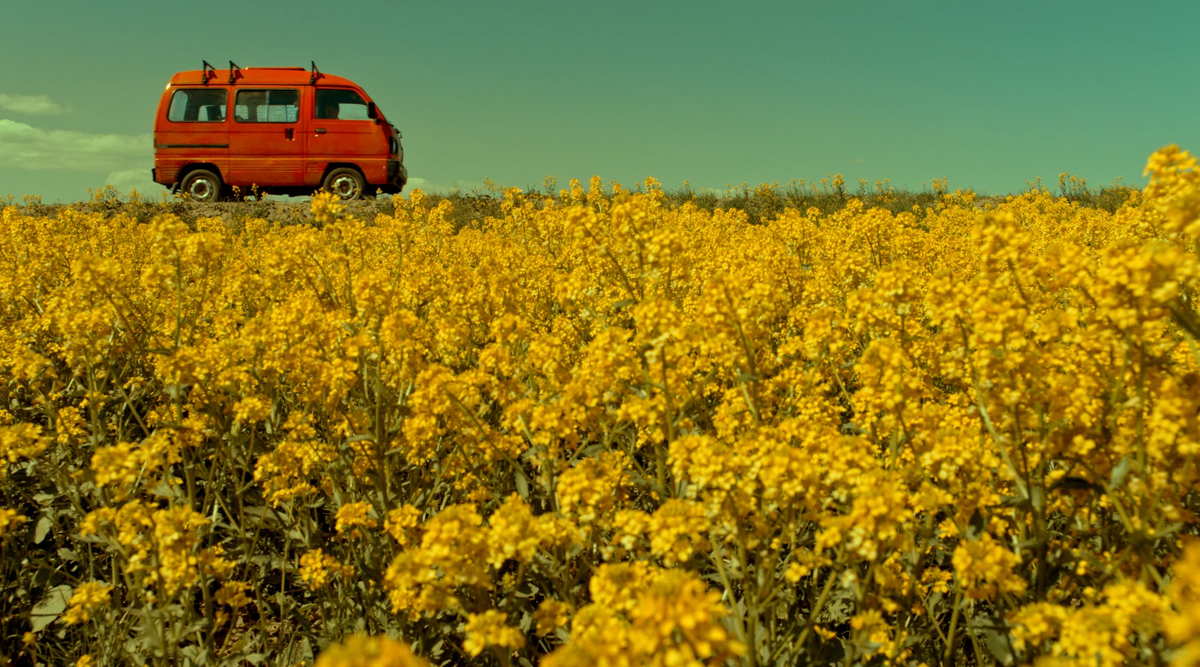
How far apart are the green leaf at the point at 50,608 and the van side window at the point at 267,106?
16666mm

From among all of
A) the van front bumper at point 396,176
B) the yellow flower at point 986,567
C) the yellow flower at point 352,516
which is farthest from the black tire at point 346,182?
the yellow flower at point 986,567

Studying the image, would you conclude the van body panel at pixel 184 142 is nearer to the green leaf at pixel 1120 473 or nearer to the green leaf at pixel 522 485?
the green leaf at pixel 522 485

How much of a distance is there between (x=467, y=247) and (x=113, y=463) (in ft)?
20.4

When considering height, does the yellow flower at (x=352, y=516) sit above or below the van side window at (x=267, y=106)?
below

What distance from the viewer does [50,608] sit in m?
3.08

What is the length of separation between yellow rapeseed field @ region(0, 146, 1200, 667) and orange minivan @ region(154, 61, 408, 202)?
1437 cm

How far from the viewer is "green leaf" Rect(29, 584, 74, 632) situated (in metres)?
3.04

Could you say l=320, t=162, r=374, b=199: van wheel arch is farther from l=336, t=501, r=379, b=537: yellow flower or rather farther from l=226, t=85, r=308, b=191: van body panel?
l=336, t=501, r=379, b=537: yellow flower

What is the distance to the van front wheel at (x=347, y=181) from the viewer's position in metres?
17.7

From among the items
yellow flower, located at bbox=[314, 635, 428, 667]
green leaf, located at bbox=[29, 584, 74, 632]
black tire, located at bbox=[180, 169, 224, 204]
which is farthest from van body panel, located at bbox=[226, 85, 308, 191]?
yellow flower, located at bbox=[314, 635, 428, 667]

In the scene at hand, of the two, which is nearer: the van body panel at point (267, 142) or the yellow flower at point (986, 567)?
the yellow flower at point (986, 567)

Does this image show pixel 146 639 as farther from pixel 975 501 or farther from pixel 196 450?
pixel 975 501

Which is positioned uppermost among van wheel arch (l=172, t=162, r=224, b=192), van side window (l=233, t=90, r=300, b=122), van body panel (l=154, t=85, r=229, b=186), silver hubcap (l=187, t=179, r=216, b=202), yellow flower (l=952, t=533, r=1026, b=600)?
van side window (l=233, t=90, r=300, b=122)

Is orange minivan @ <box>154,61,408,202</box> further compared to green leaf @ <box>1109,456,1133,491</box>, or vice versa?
orange minivan @ <box>154,61,408,202</box>
